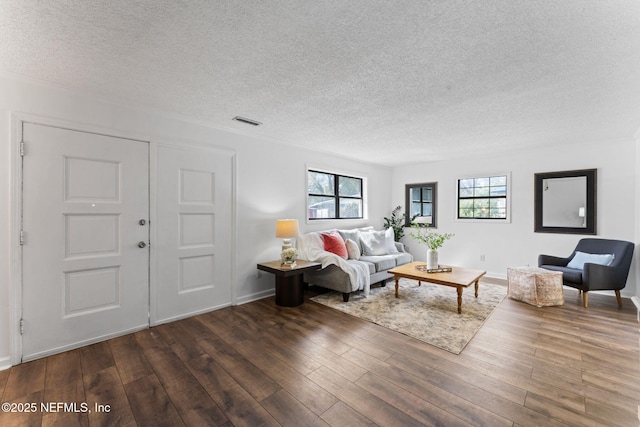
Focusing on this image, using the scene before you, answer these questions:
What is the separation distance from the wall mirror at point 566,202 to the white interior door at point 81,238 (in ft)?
19.4


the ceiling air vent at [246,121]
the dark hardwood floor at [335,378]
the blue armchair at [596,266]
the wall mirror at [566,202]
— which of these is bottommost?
the dark hardwood floor at [335,378]

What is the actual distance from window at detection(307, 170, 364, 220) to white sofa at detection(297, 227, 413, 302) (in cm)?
57

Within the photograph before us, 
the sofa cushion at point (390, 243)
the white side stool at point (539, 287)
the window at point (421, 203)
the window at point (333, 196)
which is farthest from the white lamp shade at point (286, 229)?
the window at point (421, 203)

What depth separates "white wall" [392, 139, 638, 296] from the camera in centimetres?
405

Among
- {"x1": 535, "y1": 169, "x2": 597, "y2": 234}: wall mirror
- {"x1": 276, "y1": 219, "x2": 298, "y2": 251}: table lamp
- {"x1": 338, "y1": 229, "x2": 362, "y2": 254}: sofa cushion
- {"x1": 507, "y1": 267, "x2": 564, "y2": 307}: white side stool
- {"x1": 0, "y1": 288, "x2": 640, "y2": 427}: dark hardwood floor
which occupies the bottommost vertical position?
{"x1": 0, "y1": 288, "x2": 640, "y2": 427}: dark hardwood floor

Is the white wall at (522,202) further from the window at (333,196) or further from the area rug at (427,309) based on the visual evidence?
the window at (333,196)

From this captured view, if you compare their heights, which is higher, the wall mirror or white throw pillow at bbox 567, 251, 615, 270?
the wall mirror

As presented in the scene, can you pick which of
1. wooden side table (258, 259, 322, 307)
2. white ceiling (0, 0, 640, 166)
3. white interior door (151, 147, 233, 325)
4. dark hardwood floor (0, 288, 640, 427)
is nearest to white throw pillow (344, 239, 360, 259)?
wooden side table (258, 259, 322, 307)

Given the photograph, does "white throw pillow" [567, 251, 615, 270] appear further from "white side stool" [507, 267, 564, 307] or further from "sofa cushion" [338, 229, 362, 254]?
"sofa cushion" [338, 229, 362, 254]

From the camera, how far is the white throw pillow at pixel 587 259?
3640mm

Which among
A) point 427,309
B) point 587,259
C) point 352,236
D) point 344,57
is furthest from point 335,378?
point 587,259

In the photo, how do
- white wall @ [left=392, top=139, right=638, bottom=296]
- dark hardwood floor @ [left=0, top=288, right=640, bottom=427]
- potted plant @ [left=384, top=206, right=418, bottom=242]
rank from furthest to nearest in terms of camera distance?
1. potted plant @ [left=384, top=206, right=418, bottom=242]
2. white wall @ [left=392, top=139, right=638, bottom=296]
3. dark hardwood floor @ [left=0, top=288, right=640, bottom=427]

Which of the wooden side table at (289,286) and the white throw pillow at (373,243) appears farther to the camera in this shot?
the white throw pillow at (373,243)

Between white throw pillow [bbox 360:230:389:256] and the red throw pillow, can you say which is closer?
the red throw pillow
